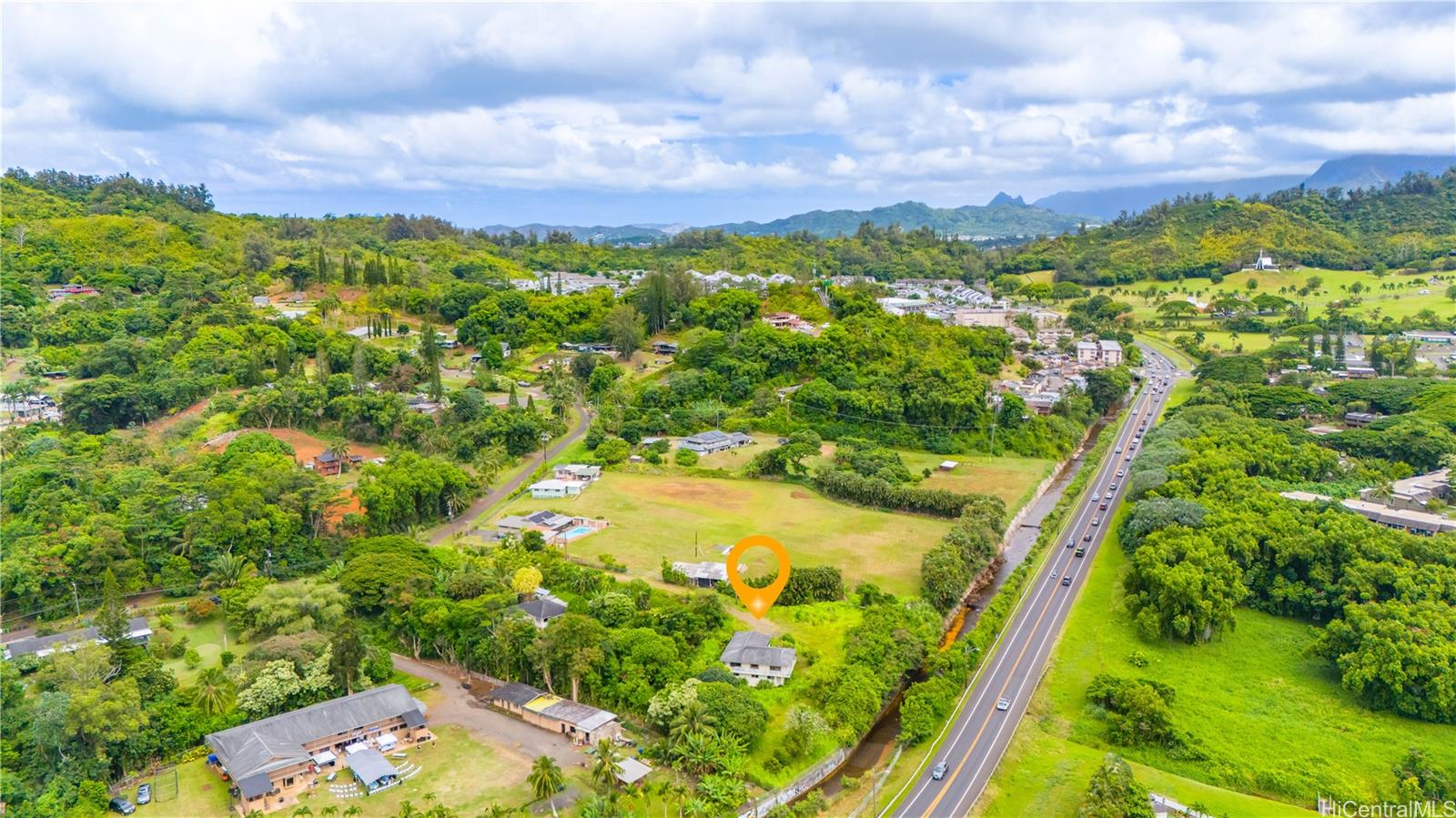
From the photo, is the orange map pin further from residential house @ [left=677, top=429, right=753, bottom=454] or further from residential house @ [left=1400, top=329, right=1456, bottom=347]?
residential house @ [left=1400, top=329, right=1456, bottom=347]

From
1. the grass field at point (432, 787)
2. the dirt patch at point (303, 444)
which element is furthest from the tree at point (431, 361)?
Result: the grass field at point (432, 787)

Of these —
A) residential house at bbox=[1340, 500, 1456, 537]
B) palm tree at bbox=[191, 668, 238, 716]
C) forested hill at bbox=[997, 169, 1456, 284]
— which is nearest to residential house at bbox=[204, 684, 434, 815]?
palm tree at bbox=[191, 668, 238, 716]

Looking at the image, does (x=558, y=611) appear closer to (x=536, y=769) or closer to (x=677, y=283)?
(x=536, y=769)

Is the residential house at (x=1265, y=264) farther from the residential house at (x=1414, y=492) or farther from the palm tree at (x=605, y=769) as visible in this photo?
the palm tree at (x=605, y=769)

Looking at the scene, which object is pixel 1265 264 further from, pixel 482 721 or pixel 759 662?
pixel 482 721

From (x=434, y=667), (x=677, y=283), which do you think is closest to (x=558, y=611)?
(x=434, y=667)

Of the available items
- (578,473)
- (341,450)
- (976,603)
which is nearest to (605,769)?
(976,603)
